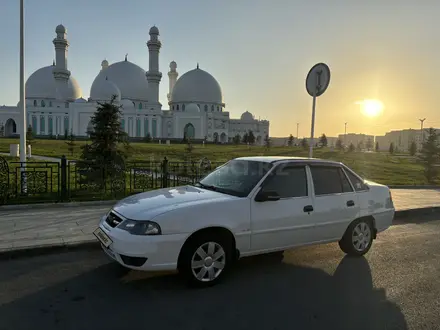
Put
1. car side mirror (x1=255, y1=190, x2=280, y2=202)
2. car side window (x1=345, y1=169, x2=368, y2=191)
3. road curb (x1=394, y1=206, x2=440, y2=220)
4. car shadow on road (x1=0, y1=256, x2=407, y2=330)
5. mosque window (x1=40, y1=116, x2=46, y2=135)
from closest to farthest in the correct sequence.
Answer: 1. car shadow on road (x1=0, y1=256, x2=407, y2=330)
2. car side mirror (x1=255, y1=190, x2=280, y2=202)
3. car side window (x1=345, y1=169, x2=368, y2=191)
4. road curb (x1=394, y1=206, x2=440, y2=220)
5. mosque window (x1=40, y1=116, x2=46, y2=135)

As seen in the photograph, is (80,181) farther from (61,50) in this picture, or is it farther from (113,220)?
(61,50)

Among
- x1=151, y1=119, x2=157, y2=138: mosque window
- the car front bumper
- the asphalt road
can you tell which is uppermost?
x1=151, y1=119, x2=157, y2=138: mosque window

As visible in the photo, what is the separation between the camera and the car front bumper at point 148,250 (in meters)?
4.07

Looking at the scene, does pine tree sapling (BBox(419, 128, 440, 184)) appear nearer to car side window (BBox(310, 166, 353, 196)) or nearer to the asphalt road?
the asphalt road

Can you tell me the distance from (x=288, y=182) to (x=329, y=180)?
0.88 m

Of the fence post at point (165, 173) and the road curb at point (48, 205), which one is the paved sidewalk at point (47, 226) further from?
the fence post at point (165, 173)

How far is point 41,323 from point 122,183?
7.13 metres

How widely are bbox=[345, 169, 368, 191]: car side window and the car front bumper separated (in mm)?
3213

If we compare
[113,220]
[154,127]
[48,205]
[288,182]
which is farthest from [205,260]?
[154,127]

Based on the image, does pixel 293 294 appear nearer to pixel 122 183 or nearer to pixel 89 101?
pixel 122 183

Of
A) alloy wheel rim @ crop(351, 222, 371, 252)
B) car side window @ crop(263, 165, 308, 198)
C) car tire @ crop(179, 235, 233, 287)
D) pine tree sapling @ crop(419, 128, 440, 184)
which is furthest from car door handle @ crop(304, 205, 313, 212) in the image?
pine tree sapling @ crop(419, 128, 440, 184)

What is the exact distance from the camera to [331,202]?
18.1 feet

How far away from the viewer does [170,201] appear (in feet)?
15.1

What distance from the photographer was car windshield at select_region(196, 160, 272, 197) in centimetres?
500
